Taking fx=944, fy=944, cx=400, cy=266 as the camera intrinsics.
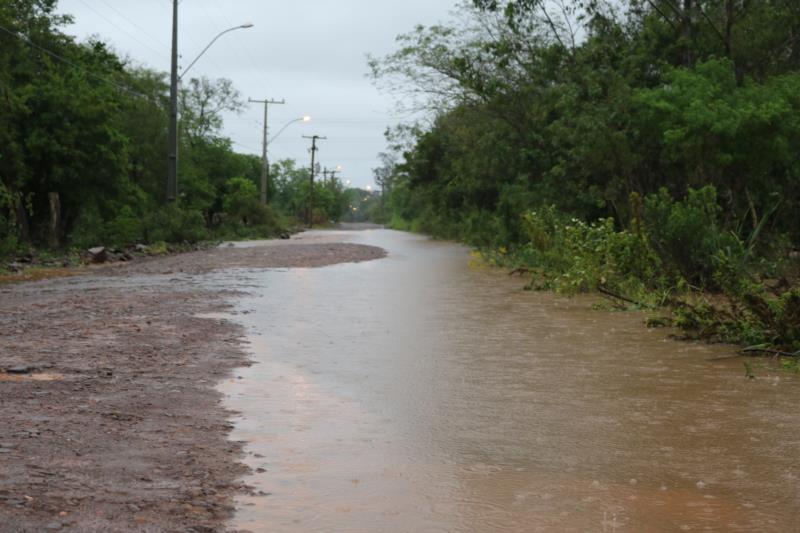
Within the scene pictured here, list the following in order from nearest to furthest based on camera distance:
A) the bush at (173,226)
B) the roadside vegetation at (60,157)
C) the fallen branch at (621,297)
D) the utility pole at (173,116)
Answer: the fallen branch at (621,297), the roadside vegetation at (60,157), the bush at (173,226), the utility pole at (173,116)

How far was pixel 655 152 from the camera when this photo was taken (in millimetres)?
20266

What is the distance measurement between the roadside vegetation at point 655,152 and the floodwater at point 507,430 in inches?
68.5

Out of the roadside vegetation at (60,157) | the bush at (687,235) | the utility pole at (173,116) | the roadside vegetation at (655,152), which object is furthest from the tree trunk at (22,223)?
the bush at (687,235)

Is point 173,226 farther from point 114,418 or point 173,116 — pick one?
point 114,418

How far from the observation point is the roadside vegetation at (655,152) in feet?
43.9

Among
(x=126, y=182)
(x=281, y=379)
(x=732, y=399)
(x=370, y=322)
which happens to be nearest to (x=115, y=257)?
(x=126, y=182)

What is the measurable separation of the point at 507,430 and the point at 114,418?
2456 mm

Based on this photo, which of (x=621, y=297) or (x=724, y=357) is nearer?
(x=724, y=357)

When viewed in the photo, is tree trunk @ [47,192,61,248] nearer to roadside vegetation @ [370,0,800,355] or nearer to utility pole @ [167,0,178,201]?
utility pole @ [167,0,178,201]

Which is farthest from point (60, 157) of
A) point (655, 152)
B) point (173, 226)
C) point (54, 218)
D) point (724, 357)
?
point (724, 357)

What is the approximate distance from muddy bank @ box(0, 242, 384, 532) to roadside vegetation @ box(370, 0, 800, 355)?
5.30 metres

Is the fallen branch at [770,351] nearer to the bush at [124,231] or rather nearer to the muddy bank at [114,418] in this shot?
the muddy bank at [114,418]

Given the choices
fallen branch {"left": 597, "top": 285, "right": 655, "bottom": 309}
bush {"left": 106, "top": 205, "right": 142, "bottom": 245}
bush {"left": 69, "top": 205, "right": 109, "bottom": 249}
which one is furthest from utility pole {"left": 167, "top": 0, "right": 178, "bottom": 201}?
fallen branch {"left": 597, "top": 285, "right": 655, "bottom": 309}

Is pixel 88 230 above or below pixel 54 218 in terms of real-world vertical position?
below
